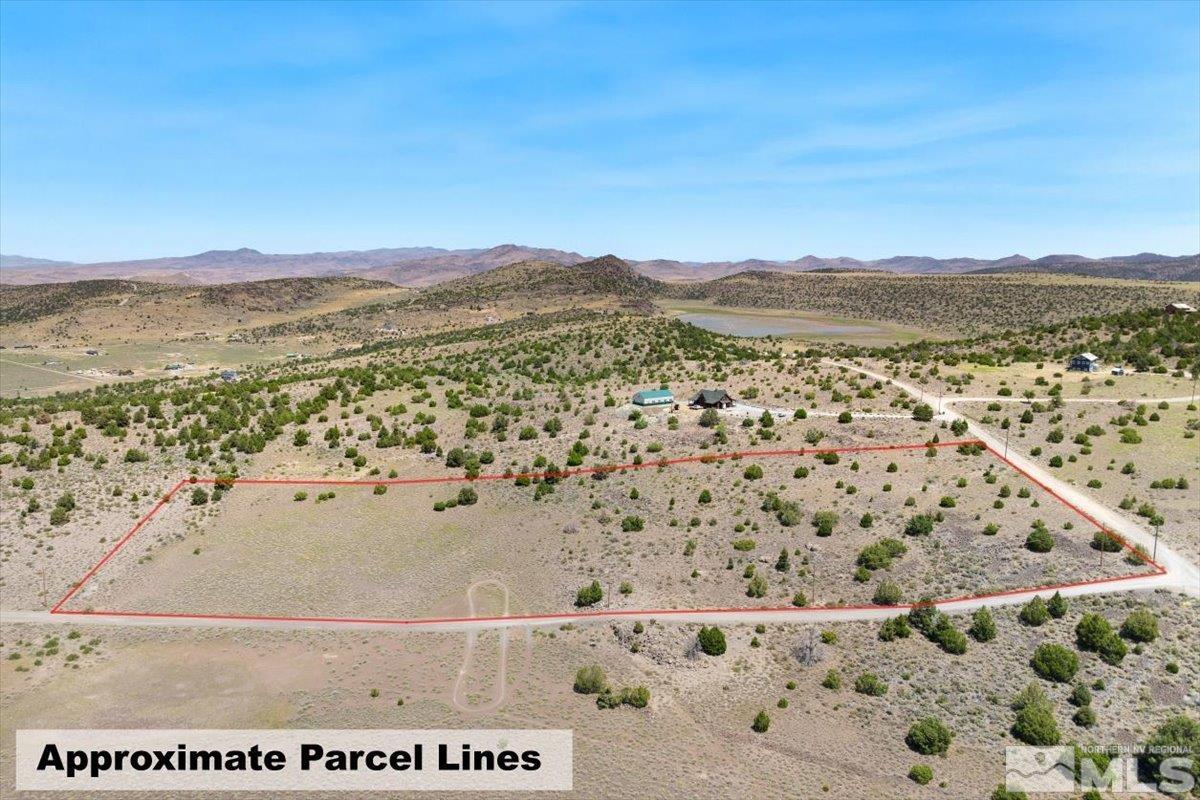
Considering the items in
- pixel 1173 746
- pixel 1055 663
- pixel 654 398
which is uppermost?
pixel 654 398

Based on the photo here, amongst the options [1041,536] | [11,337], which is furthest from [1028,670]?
[11,337]

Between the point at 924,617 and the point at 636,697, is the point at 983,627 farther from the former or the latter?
the point at 636,697

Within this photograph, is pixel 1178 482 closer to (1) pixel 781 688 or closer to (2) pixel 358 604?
(1) pixel 781 688

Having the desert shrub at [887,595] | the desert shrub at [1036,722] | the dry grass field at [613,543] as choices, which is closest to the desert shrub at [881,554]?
the dry grass field at [613,543]

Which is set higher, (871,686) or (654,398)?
(654,398)

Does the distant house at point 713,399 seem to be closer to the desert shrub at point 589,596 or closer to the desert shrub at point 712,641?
the desert shrub at point 589,596

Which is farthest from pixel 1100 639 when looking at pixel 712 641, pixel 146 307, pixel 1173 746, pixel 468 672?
pixel 146 307

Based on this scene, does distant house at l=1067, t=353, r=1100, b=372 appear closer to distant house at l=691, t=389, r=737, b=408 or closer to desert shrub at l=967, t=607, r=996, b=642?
→ distant house at l=691, t=389, r=737, b=408

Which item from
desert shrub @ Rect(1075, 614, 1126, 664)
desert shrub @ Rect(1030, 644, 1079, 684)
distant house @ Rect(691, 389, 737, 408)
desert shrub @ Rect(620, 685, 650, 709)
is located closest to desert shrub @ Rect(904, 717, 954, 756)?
desert shrub @ Rect(1030, 644, 1079, 684)
